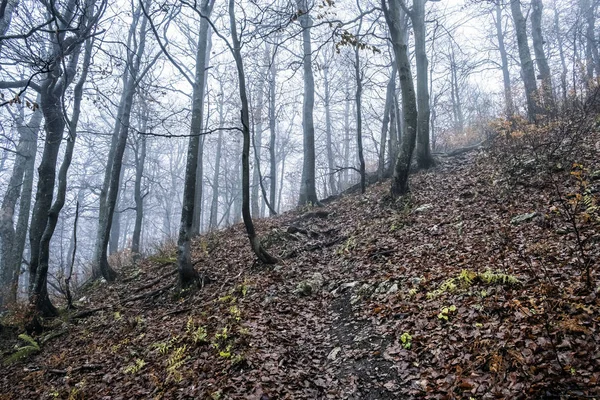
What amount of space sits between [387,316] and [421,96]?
9885 millimetres

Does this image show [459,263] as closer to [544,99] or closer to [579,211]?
[579,211]

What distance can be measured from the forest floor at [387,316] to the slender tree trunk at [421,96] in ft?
10.3

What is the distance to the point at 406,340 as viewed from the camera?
4422 millimetres

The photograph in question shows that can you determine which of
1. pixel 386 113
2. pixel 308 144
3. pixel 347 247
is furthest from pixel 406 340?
pixel 308 144

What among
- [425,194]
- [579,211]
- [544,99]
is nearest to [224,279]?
[425,194]

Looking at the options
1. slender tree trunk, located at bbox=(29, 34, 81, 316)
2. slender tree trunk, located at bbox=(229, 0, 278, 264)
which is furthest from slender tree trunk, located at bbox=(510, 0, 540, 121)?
slender tree trunk, located at bbox=(29, 34, 81, 316)

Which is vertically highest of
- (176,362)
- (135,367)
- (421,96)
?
(421,96)

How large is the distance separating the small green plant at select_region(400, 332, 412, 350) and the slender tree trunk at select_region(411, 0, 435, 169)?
9.19 m

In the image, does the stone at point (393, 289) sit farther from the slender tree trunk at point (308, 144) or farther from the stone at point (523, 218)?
the slender tree trunk at point (308, 144)

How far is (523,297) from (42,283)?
34.0 feet

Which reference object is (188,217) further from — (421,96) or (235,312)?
(421,96)

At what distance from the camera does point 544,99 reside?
11156 millimetres

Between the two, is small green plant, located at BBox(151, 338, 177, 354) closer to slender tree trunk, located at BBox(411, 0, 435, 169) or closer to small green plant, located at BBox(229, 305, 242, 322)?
small green plant, located at BBox(229, 305, 242, 322)

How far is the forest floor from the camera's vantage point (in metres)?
3.62
